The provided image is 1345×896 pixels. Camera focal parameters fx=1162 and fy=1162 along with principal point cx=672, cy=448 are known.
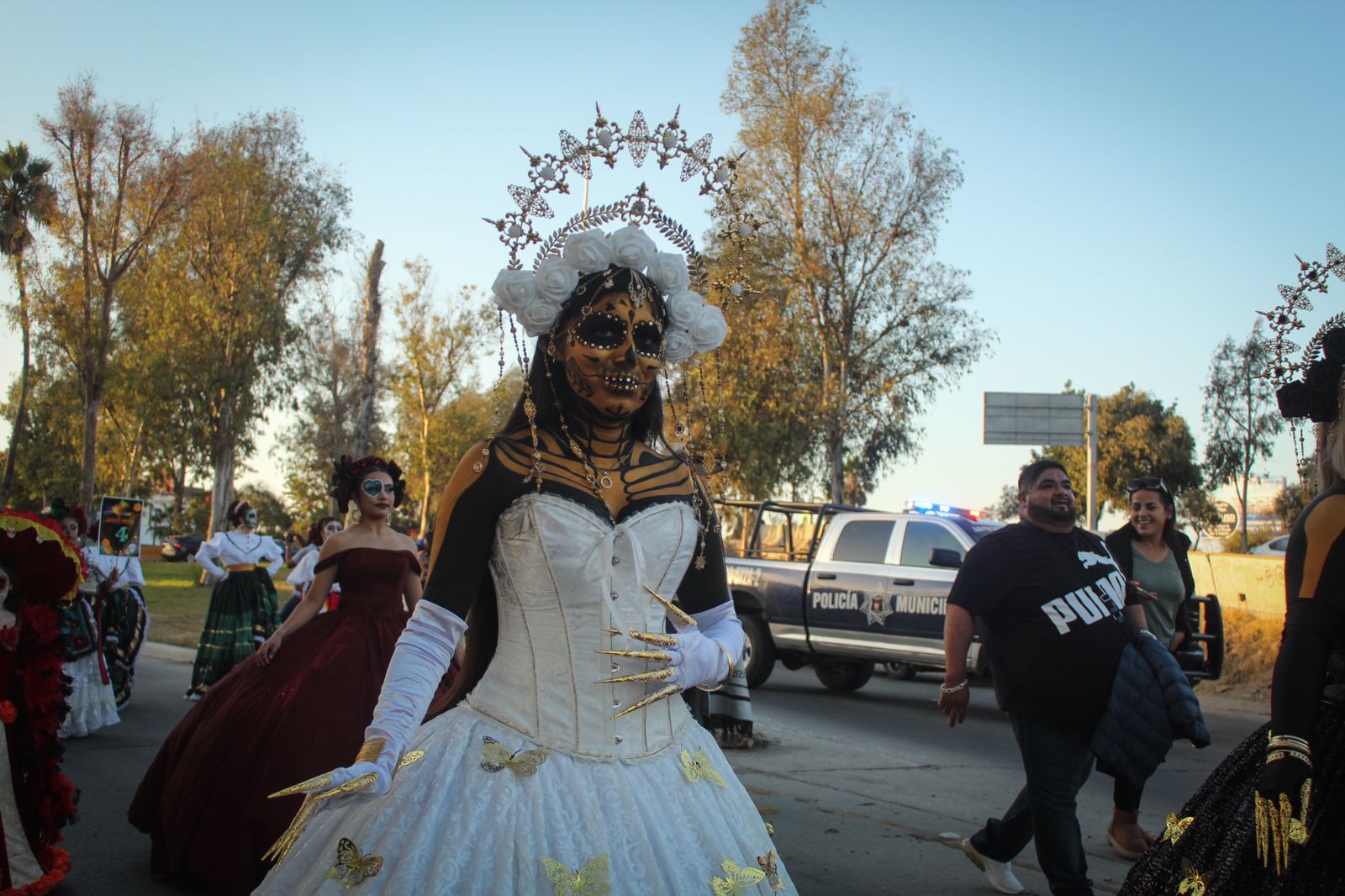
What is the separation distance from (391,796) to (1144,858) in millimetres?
1995

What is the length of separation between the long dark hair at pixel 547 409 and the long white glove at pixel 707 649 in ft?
1.57

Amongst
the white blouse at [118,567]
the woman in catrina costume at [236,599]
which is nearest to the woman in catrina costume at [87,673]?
the white blouse at [118,567]

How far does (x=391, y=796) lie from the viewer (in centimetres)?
253

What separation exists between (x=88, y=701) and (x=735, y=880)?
8.53m

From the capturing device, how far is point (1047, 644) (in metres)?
4.70

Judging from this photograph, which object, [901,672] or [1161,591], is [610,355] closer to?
[1161,591]

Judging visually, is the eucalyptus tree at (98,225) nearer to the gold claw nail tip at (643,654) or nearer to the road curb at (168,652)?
the road curb at (168,652)

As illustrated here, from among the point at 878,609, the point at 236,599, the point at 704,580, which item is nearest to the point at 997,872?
the point at 704,580

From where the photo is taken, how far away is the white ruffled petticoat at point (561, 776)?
239 centimetres

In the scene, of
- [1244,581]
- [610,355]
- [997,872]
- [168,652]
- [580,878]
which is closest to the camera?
[580,878]

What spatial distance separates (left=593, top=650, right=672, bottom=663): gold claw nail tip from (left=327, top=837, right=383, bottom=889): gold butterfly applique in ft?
2.20

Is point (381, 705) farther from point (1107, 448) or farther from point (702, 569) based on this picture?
point (1107, 448)

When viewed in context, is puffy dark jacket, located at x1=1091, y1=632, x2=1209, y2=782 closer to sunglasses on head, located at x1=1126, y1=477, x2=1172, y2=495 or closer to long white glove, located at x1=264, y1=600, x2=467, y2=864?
sunglasses on head, located at x1=1126, y1=477, x2=1172, y2=495

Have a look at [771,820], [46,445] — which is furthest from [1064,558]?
[46,445]
